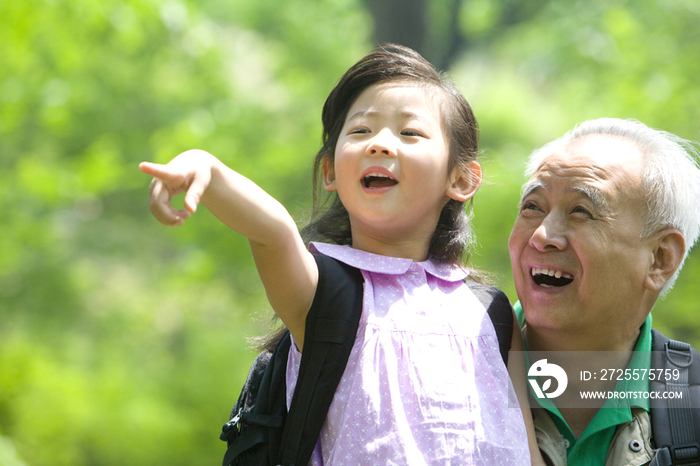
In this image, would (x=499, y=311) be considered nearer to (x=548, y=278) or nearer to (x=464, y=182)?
(x=548, y=278)

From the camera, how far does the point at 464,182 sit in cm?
201

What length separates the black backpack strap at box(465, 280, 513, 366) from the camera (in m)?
1.87

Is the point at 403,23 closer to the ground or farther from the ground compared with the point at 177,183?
farther from the ground

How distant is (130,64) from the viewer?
6.89 meters

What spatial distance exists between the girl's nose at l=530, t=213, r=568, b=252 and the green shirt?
1.53 ft

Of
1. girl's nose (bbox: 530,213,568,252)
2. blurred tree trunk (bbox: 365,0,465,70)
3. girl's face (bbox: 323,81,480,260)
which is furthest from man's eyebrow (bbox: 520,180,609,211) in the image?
blurred tree trunk (bbox: 365,0,465,70)

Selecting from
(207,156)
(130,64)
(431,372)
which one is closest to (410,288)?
(431,372)

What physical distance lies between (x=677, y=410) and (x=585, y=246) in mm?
530

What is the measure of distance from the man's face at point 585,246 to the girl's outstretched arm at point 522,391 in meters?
0.08

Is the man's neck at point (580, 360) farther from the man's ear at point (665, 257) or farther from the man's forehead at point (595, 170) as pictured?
the man's forehead at point (595, 170)

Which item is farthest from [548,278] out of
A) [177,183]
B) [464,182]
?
[177,183]

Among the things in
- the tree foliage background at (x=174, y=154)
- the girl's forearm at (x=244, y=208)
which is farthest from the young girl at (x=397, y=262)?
the tree foliage background at (x=174, y=154)

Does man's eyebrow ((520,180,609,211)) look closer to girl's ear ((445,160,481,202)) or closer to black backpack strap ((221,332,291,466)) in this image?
girl's ear ((445,160,481,202))

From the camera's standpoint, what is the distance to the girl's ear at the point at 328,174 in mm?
2002
